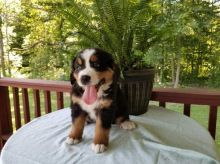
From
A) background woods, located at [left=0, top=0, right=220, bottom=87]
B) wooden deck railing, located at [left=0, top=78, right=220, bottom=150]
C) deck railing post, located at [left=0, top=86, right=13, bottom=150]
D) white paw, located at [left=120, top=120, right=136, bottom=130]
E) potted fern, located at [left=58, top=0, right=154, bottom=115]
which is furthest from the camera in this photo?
background woods, located at [left=0, top=0, right=220, bottom=87]

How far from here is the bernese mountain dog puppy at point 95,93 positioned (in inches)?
38.1

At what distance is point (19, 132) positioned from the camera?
3.88 ft

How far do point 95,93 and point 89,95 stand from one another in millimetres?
25

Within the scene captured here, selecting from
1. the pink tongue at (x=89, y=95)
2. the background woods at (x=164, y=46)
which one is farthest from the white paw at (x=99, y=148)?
the background woods at (x=164, y=46)

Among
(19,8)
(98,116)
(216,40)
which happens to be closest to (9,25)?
(19,8)

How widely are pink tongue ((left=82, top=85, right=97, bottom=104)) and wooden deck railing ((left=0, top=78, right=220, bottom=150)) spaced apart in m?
0.57

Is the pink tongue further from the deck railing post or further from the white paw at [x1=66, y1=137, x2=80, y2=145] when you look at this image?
the deck railing post

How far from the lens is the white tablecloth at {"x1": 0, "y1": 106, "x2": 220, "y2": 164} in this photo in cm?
92

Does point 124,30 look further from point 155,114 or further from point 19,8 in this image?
point 19,8

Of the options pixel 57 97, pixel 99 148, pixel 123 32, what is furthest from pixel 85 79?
pixel 57 97

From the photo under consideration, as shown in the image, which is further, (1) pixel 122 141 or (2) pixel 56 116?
(2) pixel 56 116

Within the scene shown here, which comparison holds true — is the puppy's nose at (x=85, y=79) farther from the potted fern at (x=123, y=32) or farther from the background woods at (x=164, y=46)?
the background woods at (x=164, y=46)

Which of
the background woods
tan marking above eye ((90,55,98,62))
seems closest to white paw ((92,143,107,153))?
tan marking above eye ((90,55,98,62))

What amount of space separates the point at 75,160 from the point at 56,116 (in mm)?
490
